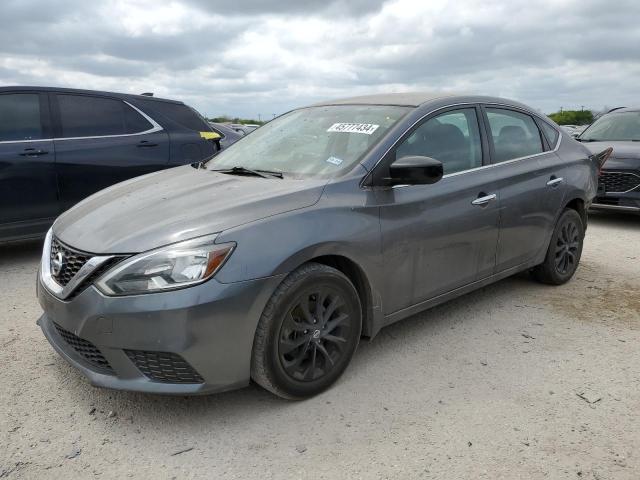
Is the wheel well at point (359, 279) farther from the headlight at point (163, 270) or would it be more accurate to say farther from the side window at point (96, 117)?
the side window at point (96, 117)

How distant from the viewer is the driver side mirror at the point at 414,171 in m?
3.16

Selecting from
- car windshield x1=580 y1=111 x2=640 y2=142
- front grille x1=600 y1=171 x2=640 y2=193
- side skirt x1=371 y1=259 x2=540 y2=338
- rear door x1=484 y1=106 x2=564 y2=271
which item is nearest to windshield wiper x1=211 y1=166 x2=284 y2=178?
side skirt x1=371 y1=259 x2=540 y2=338

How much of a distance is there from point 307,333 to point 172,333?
0.72 metres

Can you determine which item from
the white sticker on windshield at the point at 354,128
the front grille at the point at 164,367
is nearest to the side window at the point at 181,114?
the white sticker on windshield at the point at 354,128

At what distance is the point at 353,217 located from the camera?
3113mm

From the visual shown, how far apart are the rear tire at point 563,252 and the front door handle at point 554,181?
32cm

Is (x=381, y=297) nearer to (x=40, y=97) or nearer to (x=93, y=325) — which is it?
(x=93, y=325)

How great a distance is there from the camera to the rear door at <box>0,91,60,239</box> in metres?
5.33

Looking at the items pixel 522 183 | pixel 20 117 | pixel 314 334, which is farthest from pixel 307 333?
pixel 20 117

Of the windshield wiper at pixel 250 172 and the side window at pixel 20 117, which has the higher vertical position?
the side window at pixel 20 117

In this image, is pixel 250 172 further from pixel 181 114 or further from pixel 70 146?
pixel 181 114

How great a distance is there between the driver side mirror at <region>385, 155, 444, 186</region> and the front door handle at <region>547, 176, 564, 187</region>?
1707mm

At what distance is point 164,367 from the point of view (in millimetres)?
2648

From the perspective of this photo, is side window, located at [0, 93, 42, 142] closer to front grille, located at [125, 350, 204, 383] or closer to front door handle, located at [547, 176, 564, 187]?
front grille, located at [125, 350, 204, 383]
